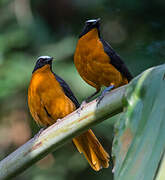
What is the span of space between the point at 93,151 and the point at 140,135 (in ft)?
6.69

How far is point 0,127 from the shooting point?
625 cm

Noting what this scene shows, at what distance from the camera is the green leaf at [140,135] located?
2.97 ft

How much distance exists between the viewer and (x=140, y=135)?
937 millimetres

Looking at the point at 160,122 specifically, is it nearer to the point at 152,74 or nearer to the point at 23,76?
the point at 152,74

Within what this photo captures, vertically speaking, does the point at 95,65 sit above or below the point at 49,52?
above

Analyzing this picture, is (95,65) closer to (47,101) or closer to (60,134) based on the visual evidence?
(47,101)

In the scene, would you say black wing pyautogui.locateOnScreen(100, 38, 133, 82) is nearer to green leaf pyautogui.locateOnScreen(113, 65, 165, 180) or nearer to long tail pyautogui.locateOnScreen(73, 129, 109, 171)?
long tail pyautogui.locateOnScreen(73, 129, 109, 171)

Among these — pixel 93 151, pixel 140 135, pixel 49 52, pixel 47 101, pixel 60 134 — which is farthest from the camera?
pixel 49 52

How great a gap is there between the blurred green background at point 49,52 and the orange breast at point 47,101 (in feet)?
5.39

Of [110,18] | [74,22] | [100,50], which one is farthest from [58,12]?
[100,50]

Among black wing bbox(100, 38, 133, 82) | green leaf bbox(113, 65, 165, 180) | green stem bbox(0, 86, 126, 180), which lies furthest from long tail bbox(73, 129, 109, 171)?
green leaf bbox(113, 65, 165, 180)

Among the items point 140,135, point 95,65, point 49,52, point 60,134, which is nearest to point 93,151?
point 95,65

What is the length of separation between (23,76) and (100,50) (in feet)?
Result: 9.56

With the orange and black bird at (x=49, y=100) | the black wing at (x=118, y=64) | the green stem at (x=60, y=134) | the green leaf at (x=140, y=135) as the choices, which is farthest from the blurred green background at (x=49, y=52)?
the green leaf at (x=140, y=135)
